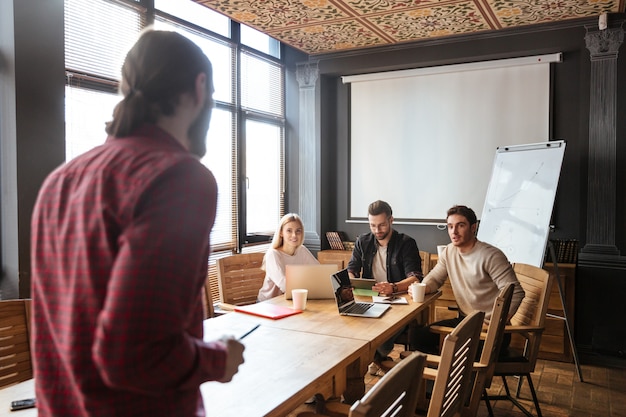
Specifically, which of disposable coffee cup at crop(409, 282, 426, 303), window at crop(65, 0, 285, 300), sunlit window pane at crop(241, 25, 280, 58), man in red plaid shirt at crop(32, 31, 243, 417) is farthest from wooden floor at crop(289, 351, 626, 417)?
sunlit window pane at crop(241, 25, 280, 58)

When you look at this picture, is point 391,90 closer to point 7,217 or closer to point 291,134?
point 291,134

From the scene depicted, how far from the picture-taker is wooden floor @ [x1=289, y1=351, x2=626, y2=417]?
3145 millimetres

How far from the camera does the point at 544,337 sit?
4102mm

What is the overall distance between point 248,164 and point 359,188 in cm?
117

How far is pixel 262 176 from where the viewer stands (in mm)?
5250

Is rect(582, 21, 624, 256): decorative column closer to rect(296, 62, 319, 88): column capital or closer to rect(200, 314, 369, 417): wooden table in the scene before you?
rect(296, 62, 319, 88): column capital

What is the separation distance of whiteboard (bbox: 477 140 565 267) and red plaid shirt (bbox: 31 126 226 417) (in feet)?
11.3

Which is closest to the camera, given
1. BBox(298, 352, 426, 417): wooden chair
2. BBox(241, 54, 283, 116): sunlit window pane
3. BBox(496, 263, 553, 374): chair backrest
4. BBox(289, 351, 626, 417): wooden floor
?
BBox(298, 352, 426, 417): wooden chair

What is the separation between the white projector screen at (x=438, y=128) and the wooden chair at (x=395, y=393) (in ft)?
12.6

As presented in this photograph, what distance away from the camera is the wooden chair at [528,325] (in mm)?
2721

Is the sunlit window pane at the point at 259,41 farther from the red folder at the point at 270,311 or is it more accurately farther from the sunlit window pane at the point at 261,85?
the red folder at the point at 270,311

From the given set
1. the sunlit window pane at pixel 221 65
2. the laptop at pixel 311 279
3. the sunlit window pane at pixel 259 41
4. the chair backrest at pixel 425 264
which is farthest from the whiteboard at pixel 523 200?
the sunlit window pane at pixel 259 41

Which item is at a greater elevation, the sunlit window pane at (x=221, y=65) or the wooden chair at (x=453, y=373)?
the sunlit window pane at (x=221, y=65)

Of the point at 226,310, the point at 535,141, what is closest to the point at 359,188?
the point at 535,141
